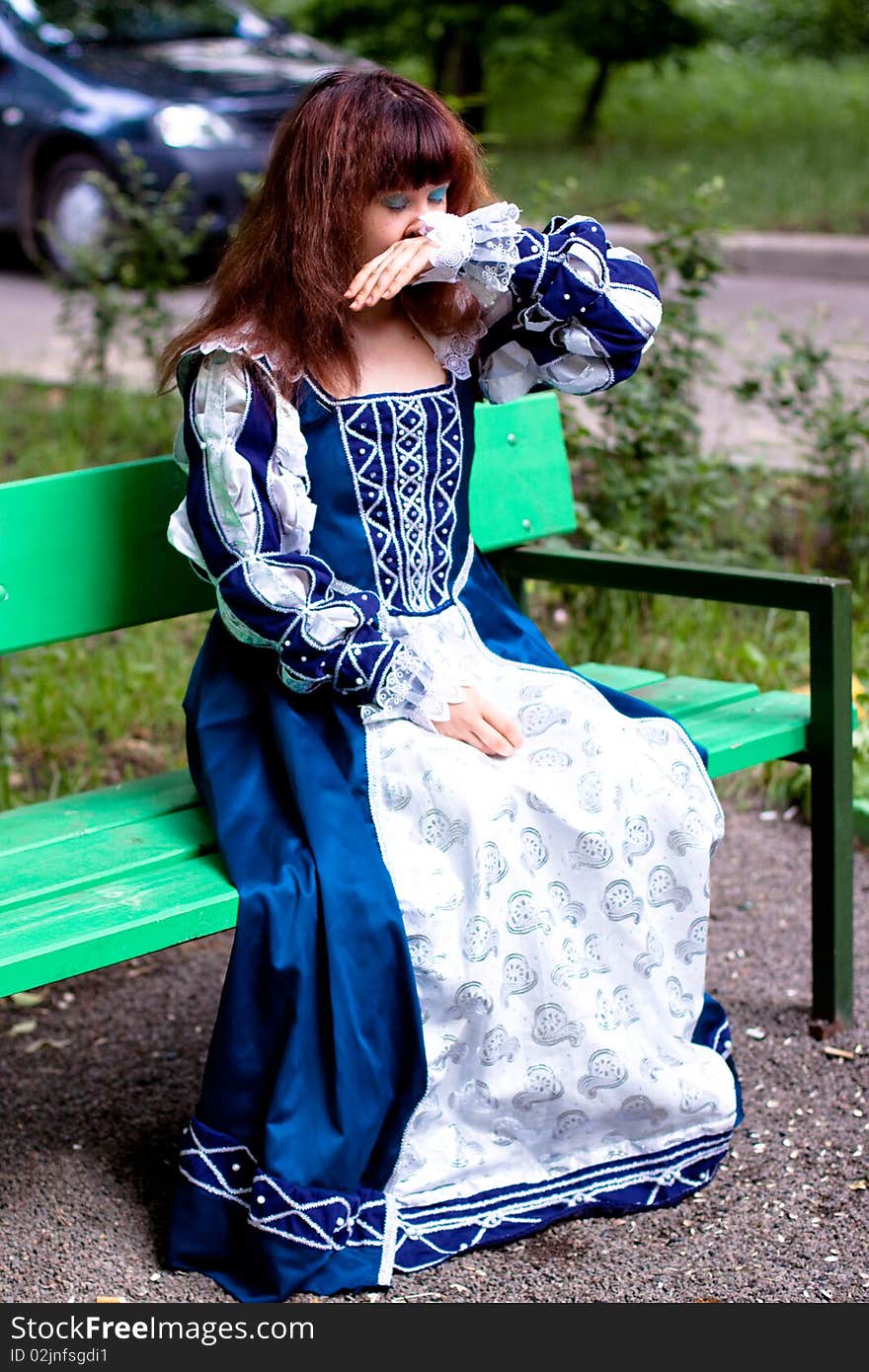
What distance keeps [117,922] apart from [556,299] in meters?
1.13

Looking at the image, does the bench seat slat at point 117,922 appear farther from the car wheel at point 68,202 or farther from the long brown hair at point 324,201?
the car wheel at point 68,202

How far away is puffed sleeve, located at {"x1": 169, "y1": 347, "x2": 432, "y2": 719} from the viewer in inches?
97.0

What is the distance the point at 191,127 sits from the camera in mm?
8930

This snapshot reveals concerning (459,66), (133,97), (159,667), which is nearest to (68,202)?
(133,97)

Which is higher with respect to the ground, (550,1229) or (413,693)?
(413,693)

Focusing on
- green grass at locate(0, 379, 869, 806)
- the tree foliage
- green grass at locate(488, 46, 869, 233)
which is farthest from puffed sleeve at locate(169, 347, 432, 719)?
the tree foliage

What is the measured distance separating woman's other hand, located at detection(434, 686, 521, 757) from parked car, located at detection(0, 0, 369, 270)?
656 centimetres

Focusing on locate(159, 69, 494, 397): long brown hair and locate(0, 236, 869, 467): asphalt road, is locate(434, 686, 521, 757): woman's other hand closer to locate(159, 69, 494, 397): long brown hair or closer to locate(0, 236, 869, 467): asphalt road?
locate(159, 69, 494, 397): long brown hair

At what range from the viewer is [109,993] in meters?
3.40

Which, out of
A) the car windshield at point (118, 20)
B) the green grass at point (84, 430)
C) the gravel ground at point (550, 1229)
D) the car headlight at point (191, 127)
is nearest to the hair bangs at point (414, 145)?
the gravel ground at point (550, 1229)

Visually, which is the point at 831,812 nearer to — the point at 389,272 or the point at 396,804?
the point at 396,804

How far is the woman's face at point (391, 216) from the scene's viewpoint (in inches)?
101
